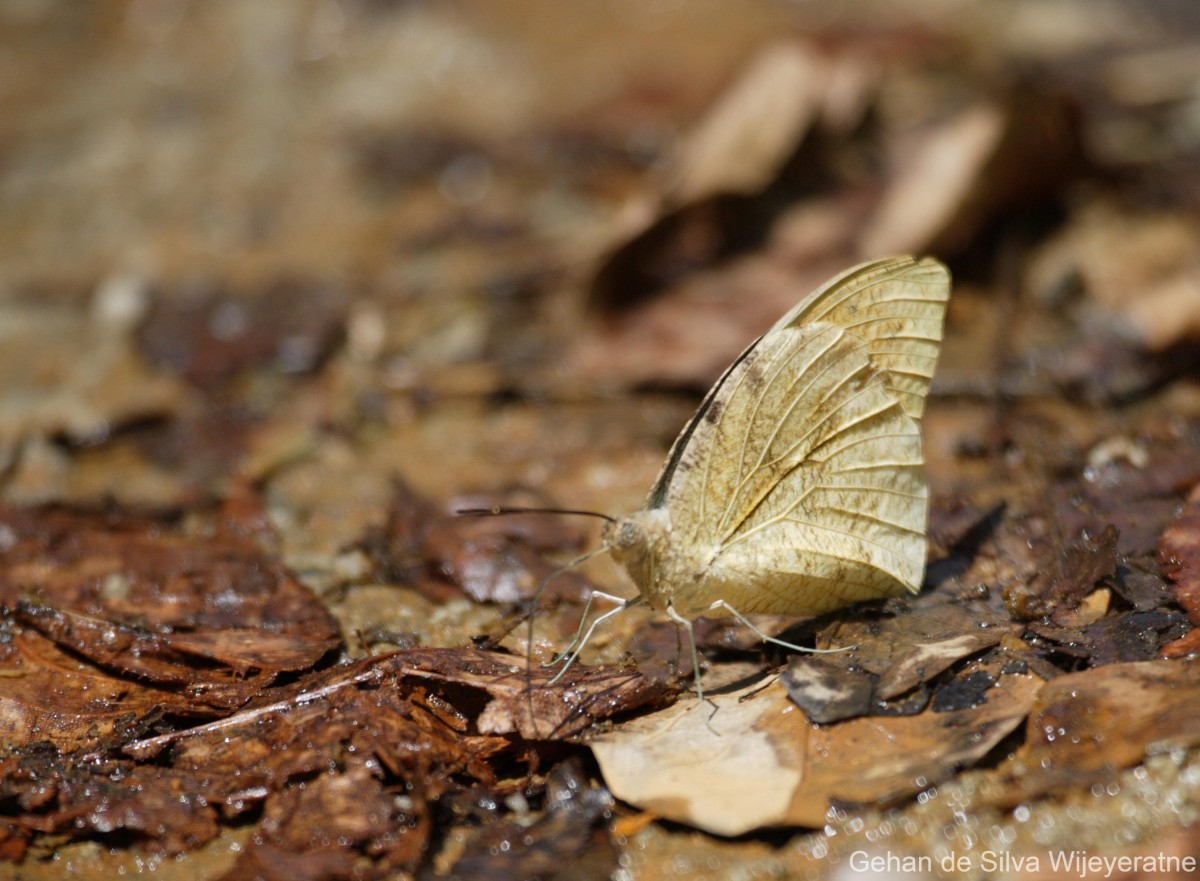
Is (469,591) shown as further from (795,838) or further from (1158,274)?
(1158,274)

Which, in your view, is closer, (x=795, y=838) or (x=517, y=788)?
(x=795, y=838)

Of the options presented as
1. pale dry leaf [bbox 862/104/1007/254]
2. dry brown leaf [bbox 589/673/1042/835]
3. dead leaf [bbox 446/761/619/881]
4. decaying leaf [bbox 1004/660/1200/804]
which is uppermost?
pale dry leaf [bbox 862/104/1007/254]

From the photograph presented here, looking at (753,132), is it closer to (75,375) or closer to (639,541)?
(639,541)

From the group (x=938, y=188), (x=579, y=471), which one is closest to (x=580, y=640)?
(x=579, y=471)

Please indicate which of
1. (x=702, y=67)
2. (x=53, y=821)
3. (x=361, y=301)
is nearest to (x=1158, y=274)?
(x=702, y=67)

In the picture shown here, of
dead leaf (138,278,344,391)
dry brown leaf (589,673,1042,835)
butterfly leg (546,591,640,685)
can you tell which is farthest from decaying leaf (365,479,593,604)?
dead leaf (138,278,344,391)

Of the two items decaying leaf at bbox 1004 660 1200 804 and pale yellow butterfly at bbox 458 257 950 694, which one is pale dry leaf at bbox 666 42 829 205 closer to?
pale yellow butterfly at bbox 458 257 950 694

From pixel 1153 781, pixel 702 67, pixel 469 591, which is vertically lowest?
pixel 469 591

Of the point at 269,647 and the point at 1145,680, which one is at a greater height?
the point at 1145,680

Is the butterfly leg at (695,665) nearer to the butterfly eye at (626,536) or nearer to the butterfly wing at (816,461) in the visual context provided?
the butterfly wing at (816,461)
